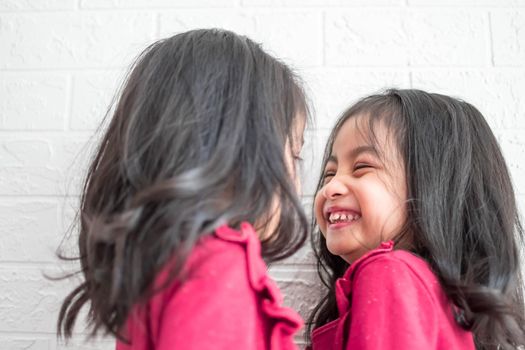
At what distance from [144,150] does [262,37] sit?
0.51m

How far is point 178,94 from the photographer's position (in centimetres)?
60

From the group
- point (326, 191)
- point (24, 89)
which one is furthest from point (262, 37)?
point (24, 89)

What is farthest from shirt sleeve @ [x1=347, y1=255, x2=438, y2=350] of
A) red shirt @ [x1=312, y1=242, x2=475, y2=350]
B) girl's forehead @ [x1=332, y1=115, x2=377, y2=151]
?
girl's forehead @ [x1=332, y1=115, x2=377, y2=151]

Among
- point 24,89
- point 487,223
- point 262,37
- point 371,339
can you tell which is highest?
point 262,37

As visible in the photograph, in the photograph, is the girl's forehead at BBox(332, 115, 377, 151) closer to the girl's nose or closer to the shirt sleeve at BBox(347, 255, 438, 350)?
the girl's nose

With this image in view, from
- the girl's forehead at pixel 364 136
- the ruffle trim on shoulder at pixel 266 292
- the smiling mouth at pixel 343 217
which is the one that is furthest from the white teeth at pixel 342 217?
the ruffle trim on shoulder at pixel 266 292

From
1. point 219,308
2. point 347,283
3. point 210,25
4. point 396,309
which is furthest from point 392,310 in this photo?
point 210,25

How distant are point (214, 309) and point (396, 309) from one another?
227 mm

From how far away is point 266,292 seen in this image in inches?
21.1

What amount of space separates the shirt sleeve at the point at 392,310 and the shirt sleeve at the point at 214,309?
14cm

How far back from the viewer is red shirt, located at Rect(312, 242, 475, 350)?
582 mm

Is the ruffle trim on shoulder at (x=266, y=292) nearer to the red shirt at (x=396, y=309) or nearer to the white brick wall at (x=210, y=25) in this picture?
the red shirt at (x=396, y=309)

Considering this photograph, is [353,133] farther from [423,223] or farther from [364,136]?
[423,223]

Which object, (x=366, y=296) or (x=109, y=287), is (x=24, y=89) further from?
(x=366, y=296)
